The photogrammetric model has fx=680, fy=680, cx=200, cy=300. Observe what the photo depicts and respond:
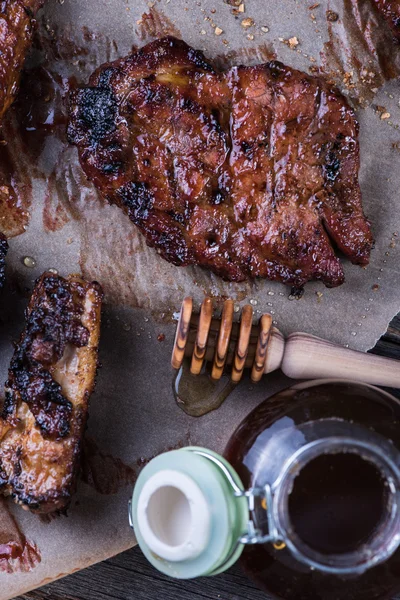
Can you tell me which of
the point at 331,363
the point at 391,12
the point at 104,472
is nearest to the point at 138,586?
the point at 104,472

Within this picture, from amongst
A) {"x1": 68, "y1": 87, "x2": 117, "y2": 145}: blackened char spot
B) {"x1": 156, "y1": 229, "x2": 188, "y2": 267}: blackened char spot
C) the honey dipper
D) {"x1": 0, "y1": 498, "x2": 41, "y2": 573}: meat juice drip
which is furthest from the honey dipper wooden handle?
{"x1": 0, "y1": 498, "x2": 41, "y2": 573}: meat juice drip

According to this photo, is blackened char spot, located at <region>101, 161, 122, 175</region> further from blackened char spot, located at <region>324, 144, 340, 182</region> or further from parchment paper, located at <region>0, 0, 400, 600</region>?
blackened char spot, located at <region>324, 144, 340, 182</region>

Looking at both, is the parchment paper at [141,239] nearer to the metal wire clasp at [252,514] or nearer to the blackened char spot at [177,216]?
the blackened char spot at [177,216]

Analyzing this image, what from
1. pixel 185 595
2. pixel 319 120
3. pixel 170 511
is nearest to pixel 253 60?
pixel 319 120

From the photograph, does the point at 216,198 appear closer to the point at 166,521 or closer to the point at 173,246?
the point at 173,246

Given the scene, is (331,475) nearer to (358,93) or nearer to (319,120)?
(319,120)

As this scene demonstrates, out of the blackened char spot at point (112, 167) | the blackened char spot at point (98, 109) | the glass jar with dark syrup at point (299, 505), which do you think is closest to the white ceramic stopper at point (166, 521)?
the glass jar with dark syrup at point (299, 505)
